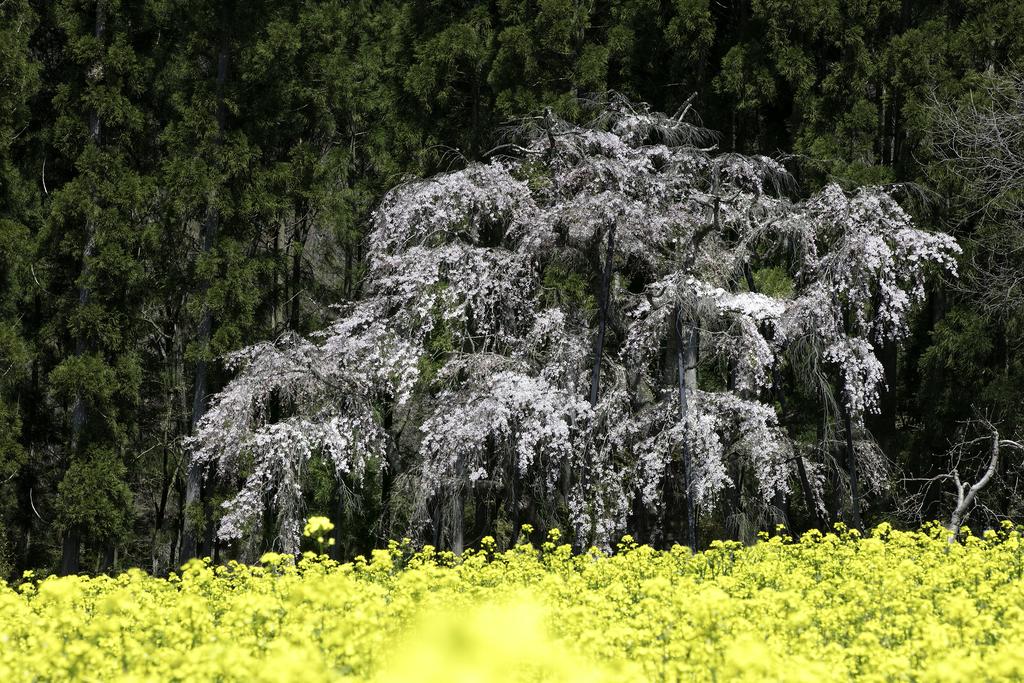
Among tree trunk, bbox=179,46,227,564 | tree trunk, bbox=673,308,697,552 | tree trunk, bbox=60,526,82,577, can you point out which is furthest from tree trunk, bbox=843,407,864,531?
tree trunk, bbox=60,526,82,577

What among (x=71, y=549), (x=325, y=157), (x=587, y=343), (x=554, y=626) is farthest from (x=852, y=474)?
(x=71, y=549)

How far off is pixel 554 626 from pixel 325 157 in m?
12.9

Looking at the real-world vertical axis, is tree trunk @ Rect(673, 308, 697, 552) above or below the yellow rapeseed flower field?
above

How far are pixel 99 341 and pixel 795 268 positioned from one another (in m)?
9.44

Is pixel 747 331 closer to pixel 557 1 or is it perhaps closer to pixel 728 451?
pixel 728 451

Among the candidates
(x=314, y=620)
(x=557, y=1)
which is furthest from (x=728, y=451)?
(x=314, y=620)

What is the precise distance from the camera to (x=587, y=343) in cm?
1202

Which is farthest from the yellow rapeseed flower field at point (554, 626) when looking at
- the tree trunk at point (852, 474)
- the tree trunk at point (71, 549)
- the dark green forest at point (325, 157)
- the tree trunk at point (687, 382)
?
the tree trunk at point (71, 549)

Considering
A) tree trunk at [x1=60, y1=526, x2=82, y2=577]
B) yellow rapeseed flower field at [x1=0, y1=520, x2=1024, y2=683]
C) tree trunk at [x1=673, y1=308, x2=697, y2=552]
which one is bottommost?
tree trunk at [x1=60, y1=526, x2=82, y2=577]

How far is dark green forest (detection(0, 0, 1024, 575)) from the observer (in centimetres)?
1338

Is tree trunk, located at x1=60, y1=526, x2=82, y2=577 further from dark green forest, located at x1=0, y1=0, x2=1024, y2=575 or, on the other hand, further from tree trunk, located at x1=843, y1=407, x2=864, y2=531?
tree trunk, located at x1=843, y1=407, x2=864, y2=531

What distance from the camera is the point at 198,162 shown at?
49.8 ft

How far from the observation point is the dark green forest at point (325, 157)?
13383mm

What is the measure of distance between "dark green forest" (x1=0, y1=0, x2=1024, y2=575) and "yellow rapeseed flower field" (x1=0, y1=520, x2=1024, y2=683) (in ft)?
18.6
